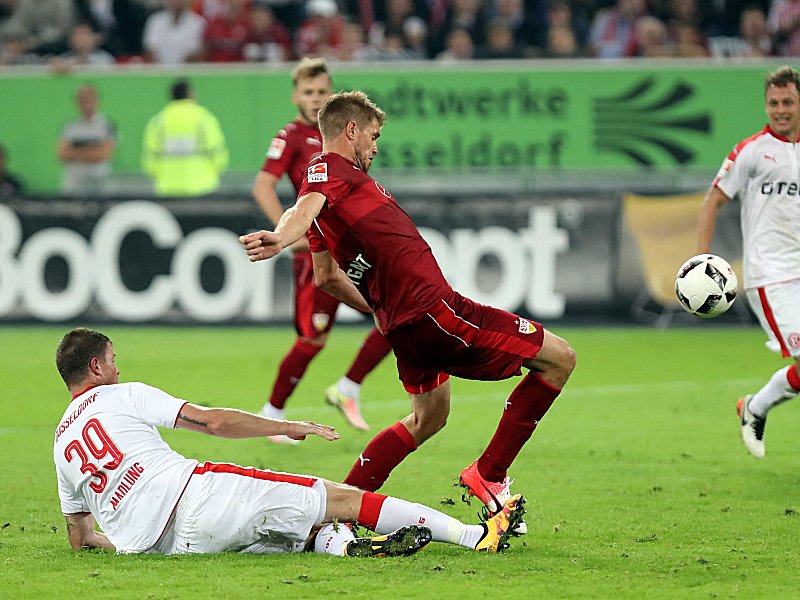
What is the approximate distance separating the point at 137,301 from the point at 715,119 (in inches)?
296

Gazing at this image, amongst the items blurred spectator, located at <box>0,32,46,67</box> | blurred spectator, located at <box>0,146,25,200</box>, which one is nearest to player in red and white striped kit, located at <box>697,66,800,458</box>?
blurred spectator, located at <box>0,146,25,200</box>

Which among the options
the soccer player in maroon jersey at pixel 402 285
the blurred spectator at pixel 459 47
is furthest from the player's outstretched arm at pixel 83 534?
the blurred spectator at pixel 459 47

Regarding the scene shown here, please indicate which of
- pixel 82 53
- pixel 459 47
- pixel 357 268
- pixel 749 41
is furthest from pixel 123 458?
pixel 749 41

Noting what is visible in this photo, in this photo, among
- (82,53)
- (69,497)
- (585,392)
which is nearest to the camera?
(69,497)

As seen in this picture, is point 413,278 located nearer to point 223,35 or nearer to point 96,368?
point 96,368

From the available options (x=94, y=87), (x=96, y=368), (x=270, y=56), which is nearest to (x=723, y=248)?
(x=270, y=56)

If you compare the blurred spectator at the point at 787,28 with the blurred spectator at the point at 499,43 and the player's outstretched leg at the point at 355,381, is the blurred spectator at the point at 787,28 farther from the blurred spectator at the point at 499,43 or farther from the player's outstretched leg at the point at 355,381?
the player's outstretched leg at the point at 355,381

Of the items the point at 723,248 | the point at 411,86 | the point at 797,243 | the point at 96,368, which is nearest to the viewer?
the point at 96,368

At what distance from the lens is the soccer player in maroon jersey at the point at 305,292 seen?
9180mm

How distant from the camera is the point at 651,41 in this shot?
17125 millimetres

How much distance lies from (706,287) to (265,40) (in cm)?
1121

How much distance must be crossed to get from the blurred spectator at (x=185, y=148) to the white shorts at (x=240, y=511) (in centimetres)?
1069

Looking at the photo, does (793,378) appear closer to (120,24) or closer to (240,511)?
(240,511)

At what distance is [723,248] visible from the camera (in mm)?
14781
